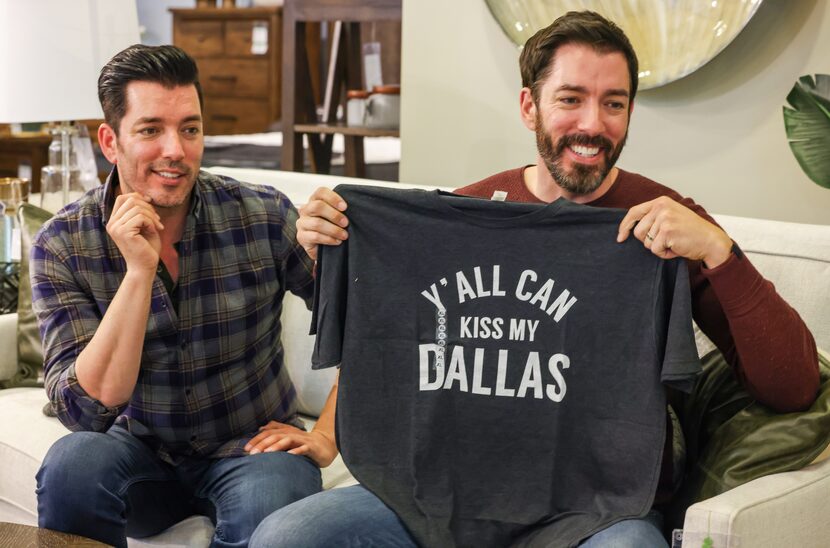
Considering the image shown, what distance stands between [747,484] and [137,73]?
1.29 m

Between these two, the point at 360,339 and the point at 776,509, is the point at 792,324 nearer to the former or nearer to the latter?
the point at 776,509

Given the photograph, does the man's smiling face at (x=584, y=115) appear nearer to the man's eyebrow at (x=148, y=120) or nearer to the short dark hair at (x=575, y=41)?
the short dark hair at (x=575, y=41)

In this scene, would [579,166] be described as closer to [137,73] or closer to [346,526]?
[346,526]

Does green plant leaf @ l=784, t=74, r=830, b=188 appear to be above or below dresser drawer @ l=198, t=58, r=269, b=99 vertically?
below

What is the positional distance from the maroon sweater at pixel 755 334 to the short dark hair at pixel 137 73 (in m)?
0.98

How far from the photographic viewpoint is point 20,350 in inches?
97.8

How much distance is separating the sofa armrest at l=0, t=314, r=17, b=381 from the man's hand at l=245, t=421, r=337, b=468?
0.92 m

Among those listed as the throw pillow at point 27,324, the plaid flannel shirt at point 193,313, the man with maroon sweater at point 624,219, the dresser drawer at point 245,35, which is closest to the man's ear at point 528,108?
the man with maroon sweater at point 624,219

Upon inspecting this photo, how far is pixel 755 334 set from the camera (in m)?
1.50

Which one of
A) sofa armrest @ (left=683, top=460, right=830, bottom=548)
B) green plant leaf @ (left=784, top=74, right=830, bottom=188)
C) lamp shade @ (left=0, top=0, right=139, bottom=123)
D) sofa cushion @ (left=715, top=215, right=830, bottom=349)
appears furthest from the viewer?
lamp shade @ (left=0, top=0, right=139, bottom=123)

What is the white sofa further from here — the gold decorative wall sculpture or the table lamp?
the gold decorative wall sculpture

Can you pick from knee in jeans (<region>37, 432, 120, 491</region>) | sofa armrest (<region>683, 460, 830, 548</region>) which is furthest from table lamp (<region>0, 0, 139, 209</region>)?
sofa armrest (<region>683, 460, 830, 548</region>)

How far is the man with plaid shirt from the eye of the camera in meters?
1.72

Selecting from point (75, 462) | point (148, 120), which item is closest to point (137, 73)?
point (148, 120)
